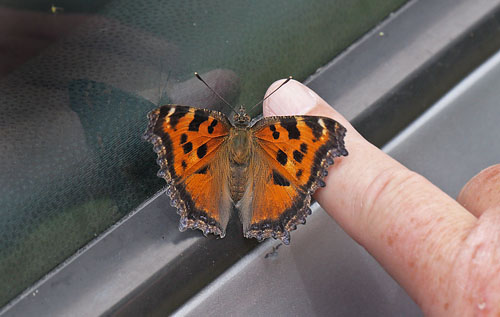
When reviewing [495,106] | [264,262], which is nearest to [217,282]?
[264,262]

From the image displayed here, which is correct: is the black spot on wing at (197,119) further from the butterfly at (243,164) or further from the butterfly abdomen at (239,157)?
the butterfly abdomen at (239,157)

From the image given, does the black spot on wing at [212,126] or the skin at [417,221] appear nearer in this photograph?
the skin at [417,221]

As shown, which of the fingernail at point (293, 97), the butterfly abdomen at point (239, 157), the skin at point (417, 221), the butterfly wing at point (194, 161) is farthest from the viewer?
the butterfly abdomen at point (239, 157)

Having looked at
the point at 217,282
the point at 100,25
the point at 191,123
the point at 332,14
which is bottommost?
the point at 217,282

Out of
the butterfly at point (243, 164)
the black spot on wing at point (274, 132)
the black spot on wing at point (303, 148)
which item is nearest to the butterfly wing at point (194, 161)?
the butterfly at point (243, 164)

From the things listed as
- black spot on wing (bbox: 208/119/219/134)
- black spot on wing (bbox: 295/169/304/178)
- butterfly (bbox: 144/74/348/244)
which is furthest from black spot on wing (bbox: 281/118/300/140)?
black spot on wing (bbox: 208/119/219/134)

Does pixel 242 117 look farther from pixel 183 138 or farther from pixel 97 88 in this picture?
pixel 97 88

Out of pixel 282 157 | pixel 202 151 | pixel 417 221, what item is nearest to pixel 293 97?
pixel 282 157

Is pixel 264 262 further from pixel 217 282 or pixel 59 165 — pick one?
pixel 59 165
